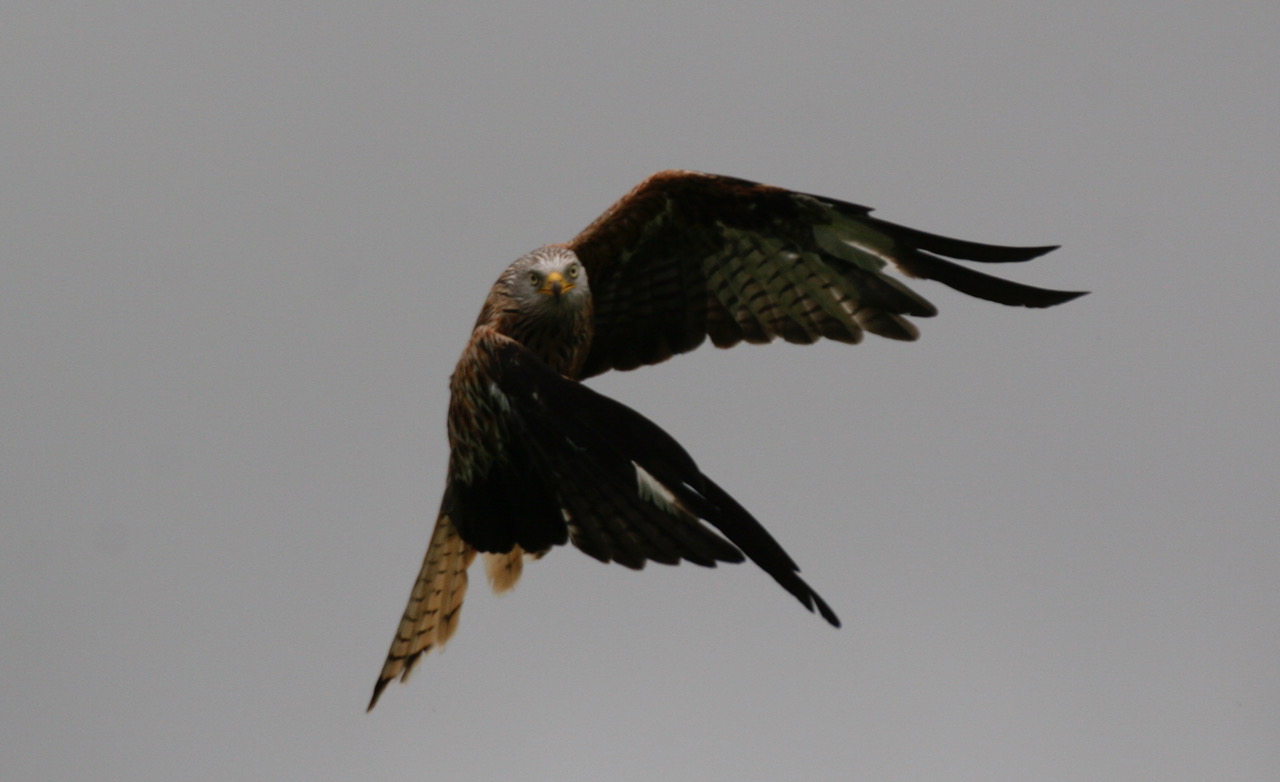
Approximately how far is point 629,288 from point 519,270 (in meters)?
0.91

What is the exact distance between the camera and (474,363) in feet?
17.3

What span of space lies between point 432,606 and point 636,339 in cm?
148

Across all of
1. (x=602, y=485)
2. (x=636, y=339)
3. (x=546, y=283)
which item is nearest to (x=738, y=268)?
(x=636, y=339)

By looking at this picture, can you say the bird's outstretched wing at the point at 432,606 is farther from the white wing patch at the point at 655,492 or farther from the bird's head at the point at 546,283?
the white wing patch at the point at 655,492

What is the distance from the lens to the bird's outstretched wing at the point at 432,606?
611 centimetres

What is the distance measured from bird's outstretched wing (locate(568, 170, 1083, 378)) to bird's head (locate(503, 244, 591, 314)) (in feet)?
1.65

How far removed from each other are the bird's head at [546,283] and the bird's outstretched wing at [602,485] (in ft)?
1.67

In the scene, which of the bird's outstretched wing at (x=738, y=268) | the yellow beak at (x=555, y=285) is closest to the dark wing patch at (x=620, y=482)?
the yellow beak at (x=555, y=285)

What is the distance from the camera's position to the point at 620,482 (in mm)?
4914

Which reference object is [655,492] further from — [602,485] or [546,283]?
[546,283]

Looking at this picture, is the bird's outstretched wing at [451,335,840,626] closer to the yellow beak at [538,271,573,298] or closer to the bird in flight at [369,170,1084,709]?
the bird in flight at [369,170,1084,709]

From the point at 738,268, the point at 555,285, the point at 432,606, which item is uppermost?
the point at 738,268

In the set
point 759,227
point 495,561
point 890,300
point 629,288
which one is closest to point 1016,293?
point 890,300

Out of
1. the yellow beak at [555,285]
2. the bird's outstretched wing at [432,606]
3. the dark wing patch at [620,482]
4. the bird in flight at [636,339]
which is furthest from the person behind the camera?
the bird's outstretched wing at [432,606]
